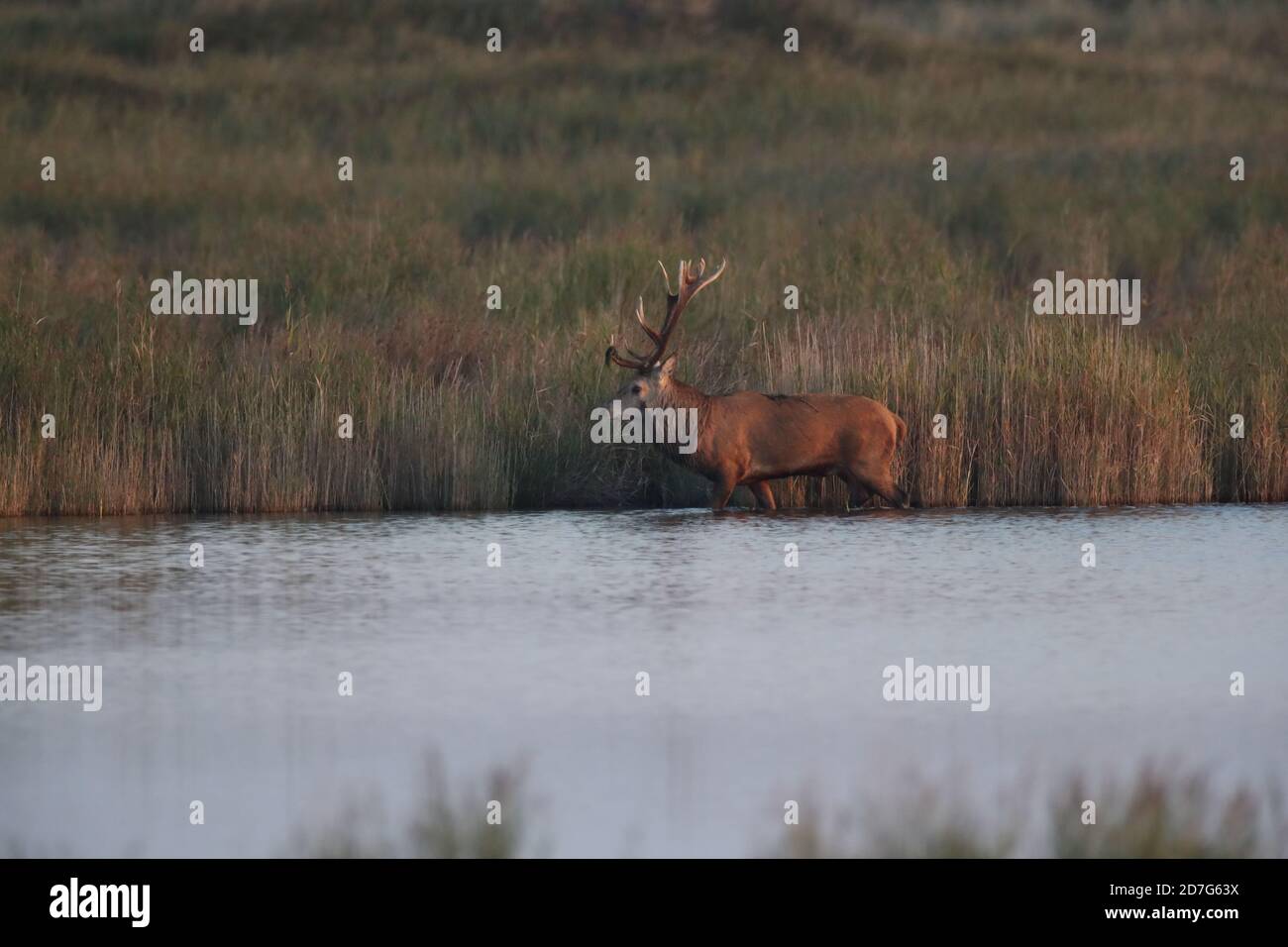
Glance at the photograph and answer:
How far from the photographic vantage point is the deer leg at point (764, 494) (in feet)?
50.5

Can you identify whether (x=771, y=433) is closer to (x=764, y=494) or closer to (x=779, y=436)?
(x=779, y=436)

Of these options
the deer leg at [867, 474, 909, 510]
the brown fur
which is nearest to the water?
the deer leg at [867, 474, 909, 510]

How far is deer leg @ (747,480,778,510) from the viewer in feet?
50.5

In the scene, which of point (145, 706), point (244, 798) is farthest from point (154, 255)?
point (244, 798)

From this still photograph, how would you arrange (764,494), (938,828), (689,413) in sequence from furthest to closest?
(764,494) → (689,413) → (938,828)

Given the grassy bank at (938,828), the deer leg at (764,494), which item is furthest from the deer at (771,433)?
the grassy bank at (938,828)

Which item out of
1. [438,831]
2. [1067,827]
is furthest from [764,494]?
[438,831]

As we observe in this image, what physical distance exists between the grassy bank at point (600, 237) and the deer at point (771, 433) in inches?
34.5

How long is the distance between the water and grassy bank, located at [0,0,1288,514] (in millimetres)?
1088

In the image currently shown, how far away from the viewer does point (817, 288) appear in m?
20.4

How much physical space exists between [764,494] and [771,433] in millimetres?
875

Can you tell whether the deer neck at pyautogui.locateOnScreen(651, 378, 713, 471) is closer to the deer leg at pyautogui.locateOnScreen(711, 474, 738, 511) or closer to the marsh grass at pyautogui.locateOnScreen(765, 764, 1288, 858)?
the deer leg at pyautogui.locateOnScreen(711, 474, 738, 511)

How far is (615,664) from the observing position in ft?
33.3

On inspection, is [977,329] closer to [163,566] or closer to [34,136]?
[163,566]
